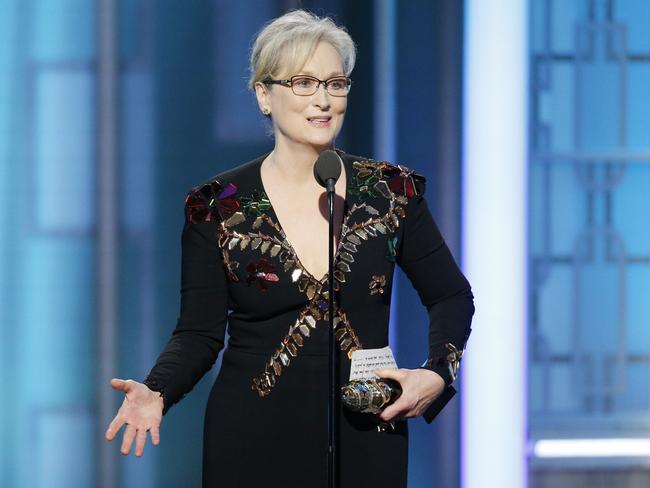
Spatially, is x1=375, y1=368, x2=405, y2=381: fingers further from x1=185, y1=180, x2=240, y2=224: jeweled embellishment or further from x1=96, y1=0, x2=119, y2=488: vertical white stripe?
x1=96, y1=0, x2=119, y2=488: vertical white stripe

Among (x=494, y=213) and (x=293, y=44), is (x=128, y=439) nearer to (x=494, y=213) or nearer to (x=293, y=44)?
(x=293, y=44)

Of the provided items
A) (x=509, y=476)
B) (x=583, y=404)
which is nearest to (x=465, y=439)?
(x=509, y=476)

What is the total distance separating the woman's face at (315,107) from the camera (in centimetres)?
167

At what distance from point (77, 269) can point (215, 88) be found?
648 millimetres

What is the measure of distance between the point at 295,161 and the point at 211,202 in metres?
0.16

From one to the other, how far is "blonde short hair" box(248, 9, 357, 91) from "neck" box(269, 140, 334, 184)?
4.8 inches

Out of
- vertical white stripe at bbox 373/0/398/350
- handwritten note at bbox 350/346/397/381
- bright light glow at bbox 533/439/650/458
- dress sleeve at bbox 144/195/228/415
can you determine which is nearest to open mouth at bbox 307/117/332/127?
dress sleeve at bbox 144/195/228/415

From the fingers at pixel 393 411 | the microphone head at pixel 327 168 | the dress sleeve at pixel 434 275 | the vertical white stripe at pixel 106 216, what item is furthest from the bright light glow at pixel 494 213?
the microphone head at pixel 327 168

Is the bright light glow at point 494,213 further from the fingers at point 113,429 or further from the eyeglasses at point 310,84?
the fingers at point 113,429

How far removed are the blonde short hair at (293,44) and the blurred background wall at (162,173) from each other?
132 centimetres

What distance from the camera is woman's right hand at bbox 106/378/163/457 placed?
1.50 m

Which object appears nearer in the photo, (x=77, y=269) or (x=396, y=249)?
(x=396, y=249)

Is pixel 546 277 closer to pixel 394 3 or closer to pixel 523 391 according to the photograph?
pixel 523 391

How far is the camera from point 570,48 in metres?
3.20
